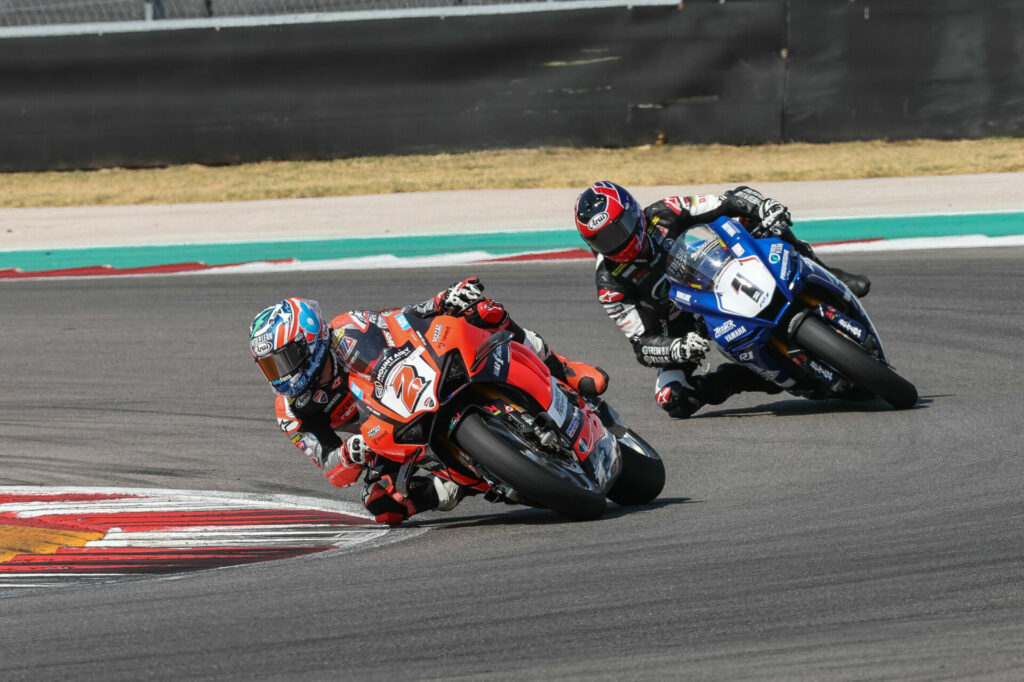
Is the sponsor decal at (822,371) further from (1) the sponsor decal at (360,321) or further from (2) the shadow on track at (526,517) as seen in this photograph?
(1) the sponsor decal at (360,321)

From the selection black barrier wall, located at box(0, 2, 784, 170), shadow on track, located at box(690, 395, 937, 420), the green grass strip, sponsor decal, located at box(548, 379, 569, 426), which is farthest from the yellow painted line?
black barrier wall, located at box(0, 2, 784, 170)

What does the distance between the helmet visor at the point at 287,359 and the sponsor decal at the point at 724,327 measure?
3.12 meters

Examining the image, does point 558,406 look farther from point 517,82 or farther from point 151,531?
point 517,82

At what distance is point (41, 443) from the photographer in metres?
9.61

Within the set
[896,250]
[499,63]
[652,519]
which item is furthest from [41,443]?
[499,63]

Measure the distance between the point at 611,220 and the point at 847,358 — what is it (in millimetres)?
1619

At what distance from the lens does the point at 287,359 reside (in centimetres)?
636

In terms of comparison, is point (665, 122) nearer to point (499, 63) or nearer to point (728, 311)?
point (499, 63)

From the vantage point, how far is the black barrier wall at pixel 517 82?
16422 millimetres

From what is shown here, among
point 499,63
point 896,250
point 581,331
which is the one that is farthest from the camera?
point 499,63

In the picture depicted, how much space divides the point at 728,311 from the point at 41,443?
4.64 metres

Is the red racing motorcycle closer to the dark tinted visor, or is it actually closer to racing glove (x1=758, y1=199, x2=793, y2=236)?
the dark tinted visor

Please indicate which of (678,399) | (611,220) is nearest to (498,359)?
→ (611,220)

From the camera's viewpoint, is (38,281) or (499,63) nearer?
(38,281)
